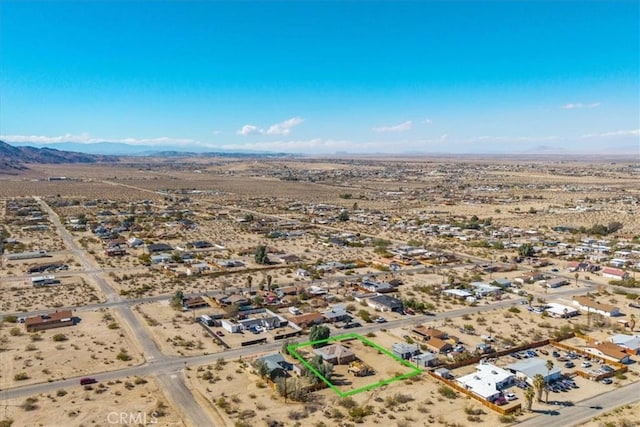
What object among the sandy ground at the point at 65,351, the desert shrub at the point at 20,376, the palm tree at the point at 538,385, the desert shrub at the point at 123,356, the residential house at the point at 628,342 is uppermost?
the palm tree at the point at 538,385

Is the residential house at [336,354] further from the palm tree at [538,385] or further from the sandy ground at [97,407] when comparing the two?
the palm tree at [538,385]

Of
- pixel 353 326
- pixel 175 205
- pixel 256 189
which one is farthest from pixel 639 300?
pixel 256 189

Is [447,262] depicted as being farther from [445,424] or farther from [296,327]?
[445,424]

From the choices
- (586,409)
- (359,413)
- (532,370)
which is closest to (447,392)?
(359,413)

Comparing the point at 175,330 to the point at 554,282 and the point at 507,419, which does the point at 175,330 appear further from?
the point at 554,282

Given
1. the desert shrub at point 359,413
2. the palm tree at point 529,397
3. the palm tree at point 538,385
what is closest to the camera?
the desert shrub at point 359,413

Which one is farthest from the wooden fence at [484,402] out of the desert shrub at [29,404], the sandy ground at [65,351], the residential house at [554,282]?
the residential house at [554,282]

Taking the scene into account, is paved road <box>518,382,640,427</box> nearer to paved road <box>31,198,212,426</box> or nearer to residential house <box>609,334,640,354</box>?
residential house <box>609,334,640,354</box>
